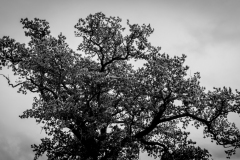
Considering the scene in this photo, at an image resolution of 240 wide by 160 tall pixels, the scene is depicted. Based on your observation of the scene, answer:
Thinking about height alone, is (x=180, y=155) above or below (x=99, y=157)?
above

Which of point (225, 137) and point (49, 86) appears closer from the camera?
point (225, 137)

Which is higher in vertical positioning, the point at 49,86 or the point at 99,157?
the point at 49,86

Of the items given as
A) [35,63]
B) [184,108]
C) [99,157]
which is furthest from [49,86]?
[184,108]

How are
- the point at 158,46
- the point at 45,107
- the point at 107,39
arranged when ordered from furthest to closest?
the point at 107,39, the point at 158,46, the point at 45,107

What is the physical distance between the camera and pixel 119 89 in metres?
21.5

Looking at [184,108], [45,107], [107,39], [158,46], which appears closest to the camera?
[45,107]

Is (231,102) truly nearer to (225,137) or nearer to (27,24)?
(225,137)

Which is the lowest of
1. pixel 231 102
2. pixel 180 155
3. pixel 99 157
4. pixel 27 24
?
pixel 99 157

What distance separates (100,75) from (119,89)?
2.08 m

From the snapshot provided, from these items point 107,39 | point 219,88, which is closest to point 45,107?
point 107,39

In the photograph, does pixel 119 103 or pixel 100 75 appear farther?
pixel 119 103

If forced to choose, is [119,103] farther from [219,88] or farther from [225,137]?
[225,137]

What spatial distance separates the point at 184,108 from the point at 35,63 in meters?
13.4

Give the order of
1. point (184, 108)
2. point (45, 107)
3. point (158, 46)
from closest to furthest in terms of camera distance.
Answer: point (45, 107)
point (184, 108)
point (158, 46)
